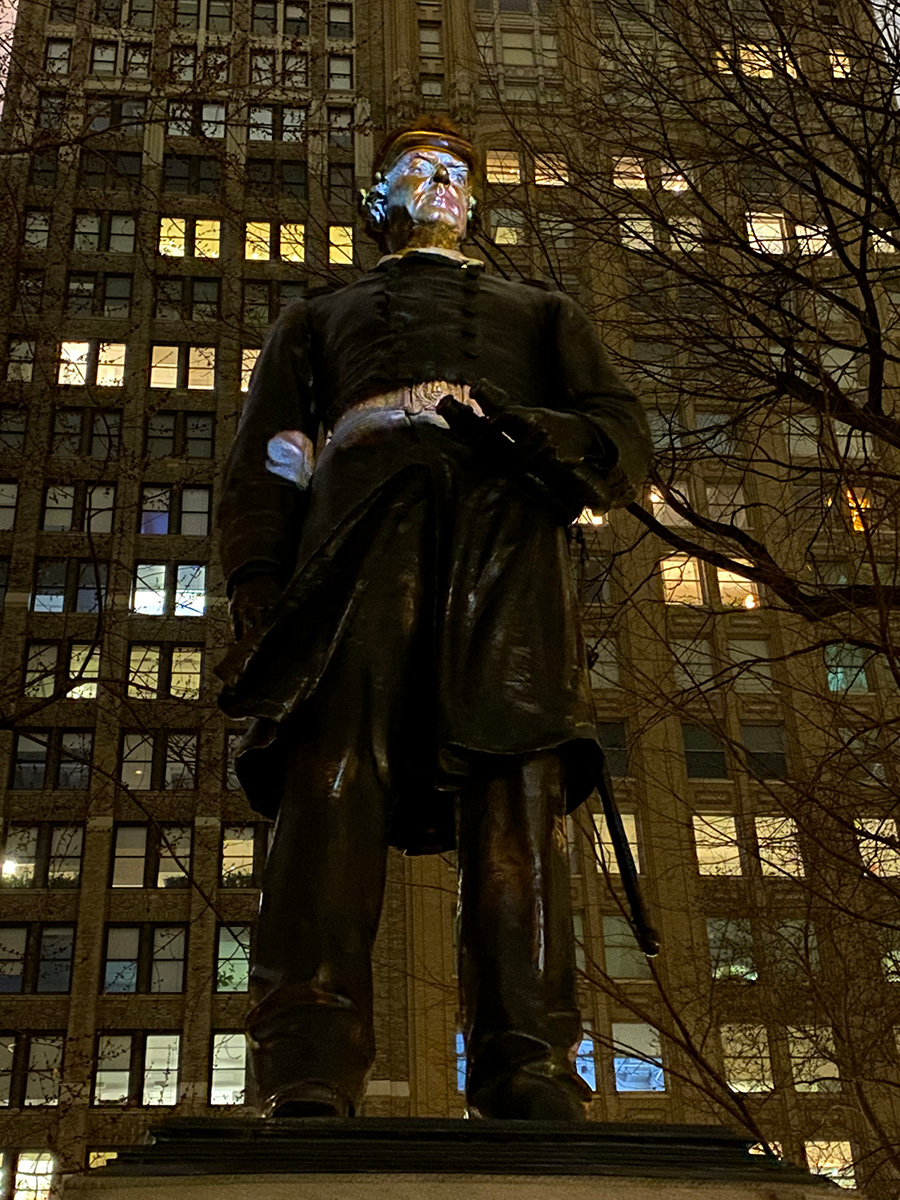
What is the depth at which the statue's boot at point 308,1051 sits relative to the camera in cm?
318

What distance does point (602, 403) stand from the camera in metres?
4.32

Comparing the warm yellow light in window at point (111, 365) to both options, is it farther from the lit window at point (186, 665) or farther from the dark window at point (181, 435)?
the lit window at point (186, 665)

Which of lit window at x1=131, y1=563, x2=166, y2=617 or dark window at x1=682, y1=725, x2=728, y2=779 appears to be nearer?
dark window at x1=682, y1=725, x2=728, y2=779

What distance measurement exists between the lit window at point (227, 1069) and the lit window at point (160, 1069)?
0.84 metres

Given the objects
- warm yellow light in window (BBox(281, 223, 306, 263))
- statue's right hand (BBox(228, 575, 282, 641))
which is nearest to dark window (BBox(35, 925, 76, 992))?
warm yellow light in window (BBox(281, 223, 306, 263))

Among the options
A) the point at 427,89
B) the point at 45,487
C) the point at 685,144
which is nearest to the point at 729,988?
the point at 685,144

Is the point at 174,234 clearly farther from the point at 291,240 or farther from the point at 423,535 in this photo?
the point at 423,535

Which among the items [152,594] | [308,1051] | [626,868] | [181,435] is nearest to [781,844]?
[626,868]

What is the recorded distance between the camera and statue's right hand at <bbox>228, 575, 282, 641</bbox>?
401cm

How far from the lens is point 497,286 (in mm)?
4672

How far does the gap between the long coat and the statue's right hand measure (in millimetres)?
40

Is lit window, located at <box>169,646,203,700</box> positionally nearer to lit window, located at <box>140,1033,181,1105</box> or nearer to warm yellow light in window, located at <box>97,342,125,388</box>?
warm yellow light in window, located at <box>97,342,125,388</box>

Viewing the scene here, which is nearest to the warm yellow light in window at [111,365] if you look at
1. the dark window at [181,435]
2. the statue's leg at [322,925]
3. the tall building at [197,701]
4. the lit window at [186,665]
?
the tall building at [197,701]

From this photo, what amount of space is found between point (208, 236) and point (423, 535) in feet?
142
